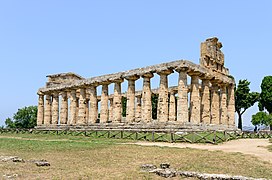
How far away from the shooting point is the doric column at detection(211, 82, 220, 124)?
43.5 metres

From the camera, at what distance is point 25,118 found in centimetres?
7938

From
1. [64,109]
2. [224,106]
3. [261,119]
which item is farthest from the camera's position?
[261,119]

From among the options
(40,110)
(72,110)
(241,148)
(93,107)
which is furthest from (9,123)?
(241,148)

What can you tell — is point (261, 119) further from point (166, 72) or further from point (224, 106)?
point (166, 72)

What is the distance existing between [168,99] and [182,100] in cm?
921

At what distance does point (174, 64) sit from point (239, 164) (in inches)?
857

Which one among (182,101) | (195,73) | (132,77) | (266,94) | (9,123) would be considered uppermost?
(195,73)

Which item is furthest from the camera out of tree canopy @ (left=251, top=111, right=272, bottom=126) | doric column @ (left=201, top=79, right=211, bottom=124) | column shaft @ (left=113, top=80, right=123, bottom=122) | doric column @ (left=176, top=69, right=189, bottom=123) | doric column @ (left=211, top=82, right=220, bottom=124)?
tree canopy @ (left=251, top=111, right=272, bottom=126)

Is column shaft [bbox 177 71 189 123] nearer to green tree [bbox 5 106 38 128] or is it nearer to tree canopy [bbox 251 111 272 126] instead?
tree canopy [bbox 251 111 272 126]

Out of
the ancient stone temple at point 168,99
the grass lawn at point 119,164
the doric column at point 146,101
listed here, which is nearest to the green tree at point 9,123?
the ancient stone temple at point 168,99

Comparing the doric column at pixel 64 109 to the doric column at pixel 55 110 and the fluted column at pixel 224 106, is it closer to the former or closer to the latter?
the doric column at pixel 55 110

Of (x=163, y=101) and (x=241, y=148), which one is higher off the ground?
(x=163, y=101)

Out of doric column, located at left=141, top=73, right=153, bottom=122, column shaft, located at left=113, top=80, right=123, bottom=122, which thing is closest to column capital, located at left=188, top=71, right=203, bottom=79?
doric column, located at left=141, top=73, right=153, bottom=122

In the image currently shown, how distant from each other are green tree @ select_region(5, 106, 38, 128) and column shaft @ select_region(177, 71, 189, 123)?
52.3 metres
